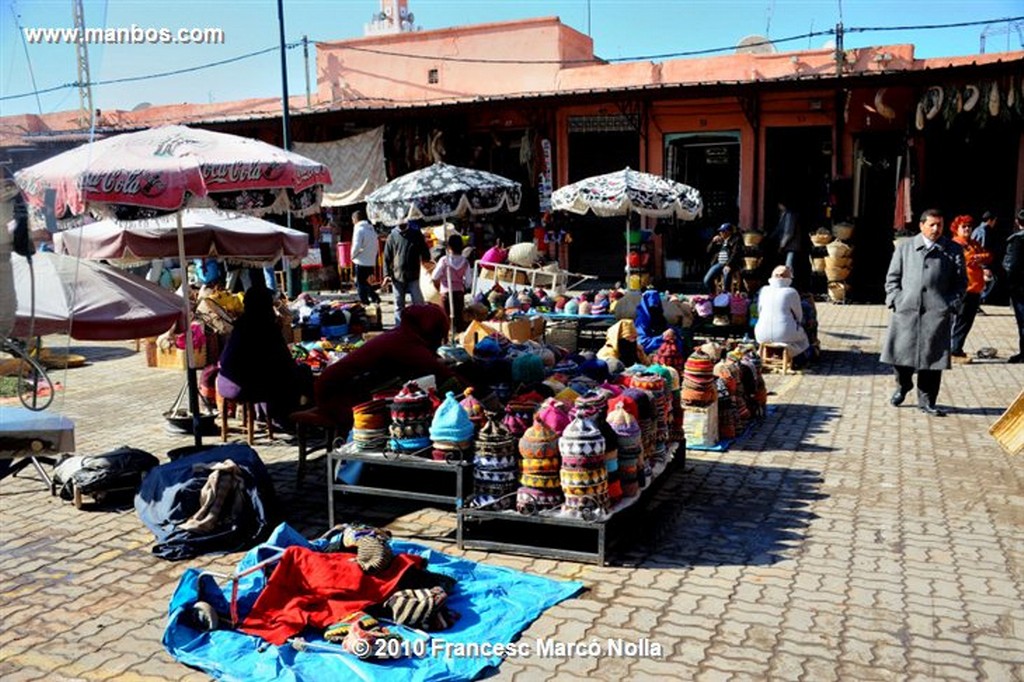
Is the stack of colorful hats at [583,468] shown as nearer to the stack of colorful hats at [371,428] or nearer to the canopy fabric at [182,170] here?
the stack of colorful hats at [371,428]

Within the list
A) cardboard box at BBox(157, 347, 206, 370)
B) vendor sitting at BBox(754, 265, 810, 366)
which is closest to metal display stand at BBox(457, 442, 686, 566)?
vendor sitting at BBox(754, 265, 810, 366)

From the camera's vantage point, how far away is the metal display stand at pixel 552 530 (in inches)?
198

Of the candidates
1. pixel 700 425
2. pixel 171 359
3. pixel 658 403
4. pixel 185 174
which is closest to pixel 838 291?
pixel 700 425

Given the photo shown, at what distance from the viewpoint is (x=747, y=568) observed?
16.6 feet

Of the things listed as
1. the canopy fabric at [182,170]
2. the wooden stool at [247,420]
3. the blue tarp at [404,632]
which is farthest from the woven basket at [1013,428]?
→ the wooden stool at [247,420]

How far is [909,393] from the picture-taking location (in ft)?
30.9

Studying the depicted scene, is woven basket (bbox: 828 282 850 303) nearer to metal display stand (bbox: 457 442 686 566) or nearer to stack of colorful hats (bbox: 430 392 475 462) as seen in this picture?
metal display stand (bbox: 457 442 686 566)

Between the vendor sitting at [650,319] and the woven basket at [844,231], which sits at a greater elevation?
the woven basket at [844,231]

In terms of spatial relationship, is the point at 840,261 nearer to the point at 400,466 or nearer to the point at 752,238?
the point at 752,238

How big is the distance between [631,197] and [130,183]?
7.08 m

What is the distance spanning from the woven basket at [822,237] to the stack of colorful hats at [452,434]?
1226 centimetres

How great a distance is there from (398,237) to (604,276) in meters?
6.97

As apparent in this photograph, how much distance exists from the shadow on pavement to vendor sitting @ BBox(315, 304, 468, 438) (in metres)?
1.88

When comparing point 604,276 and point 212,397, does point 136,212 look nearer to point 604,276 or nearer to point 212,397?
point 212,397
